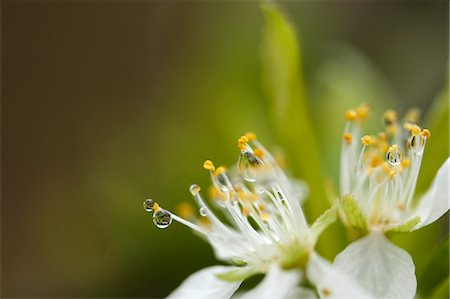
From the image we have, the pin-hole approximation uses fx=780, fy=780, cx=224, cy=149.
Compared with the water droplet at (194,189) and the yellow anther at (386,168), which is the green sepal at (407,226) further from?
the water droplet at (194,189)

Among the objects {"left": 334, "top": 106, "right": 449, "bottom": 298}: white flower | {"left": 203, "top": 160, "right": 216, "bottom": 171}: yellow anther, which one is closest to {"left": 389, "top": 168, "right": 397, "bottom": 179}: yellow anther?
{"left": 334, "top": 106, "right": 449, "bottom": 298}: white flower

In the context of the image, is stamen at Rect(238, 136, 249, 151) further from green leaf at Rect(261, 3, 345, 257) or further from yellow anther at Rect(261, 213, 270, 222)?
green leaf at Rect(261, 3, 345, 257)

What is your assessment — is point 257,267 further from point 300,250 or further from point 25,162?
point 25,162

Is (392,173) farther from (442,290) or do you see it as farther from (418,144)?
(442,290)

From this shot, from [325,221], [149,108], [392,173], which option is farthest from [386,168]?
[149,108]

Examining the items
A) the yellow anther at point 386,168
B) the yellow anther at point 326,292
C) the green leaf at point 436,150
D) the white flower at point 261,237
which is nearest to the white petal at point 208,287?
the white flower at point 261,237

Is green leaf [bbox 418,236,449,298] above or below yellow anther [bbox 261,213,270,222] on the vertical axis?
below
